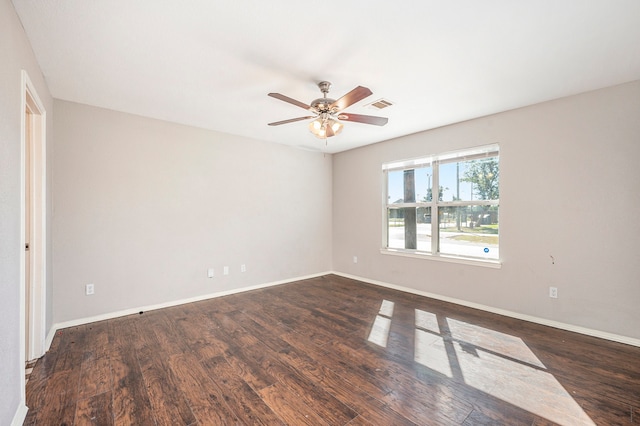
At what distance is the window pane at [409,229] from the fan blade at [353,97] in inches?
101

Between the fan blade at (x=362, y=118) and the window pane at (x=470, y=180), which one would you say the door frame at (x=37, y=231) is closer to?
the fan blade at (x=362, y=118)

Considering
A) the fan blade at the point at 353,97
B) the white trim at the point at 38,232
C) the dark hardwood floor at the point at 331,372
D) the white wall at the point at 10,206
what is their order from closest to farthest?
the white wall at the point at 10,206 < the dark hardwood floor at the point at 331,372 < the fan blade at the point at 353,97 < the white trim at the point at 38,232

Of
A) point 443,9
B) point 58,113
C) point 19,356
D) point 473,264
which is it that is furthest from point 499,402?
point 58,113

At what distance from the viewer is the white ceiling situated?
5.70 feet

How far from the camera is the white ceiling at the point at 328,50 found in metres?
1.74

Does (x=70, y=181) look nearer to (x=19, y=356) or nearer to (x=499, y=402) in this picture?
(x=19, y=356)

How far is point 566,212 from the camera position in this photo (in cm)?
300

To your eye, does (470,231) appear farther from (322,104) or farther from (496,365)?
(322,104)

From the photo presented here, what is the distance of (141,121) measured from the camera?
3527 mm

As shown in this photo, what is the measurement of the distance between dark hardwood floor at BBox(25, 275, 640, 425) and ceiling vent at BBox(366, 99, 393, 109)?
8.29 ft

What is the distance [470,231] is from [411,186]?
116 centimetres

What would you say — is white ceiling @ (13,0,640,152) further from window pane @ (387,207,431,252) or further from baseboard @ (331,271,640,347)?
baseboard @ (331,271,640,347)

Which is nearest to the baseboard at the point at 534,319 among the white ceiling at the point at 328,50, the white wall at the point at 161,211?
the white wall at the point at 161,211

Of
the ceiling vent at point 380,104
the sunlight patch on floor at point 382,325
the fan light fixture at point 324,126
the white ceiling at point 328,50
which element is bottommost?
the sunlight patch on floor at point 382,325
